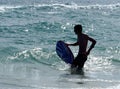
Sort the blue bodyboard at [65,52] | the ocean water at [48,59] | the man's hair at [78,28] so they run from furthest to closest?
the blue bodyboard at [65,52]
the man's hair at [78,28]
the ocean water at [48,59]

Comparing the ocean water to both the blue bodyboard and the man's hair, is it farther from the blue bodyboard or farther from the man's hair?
the man's hair

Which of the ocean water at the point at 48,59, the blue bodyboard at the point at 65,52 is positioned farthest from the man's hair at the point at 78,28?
the ocean water at the point at 48,59

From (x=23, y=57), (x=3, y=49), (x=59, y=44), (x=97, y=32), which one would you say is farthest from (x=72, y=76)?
(x=97, y=32)

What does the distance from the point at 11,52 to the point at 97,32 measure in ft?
30.0

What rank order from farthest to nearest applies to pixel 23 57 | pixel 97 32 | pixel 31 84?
pixel 97 32, pixel 23 57, pixel 31 84

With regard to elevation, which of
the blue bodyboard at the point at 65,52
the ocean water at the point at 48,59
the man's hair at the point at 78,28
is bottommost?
the ocean water at the point at 48,59

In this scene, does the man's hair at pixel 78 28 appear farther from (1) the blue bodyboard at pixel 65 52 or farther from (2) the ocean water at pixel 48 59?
(2) the ocean water at pixel 48 59

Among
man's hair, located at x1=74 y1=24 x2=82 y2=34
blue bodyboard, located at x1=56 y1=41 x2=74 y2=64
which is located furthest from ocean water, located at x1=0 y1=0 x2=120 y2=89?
man's hair, located at x1=74 y1=24 x2=82 y2=34

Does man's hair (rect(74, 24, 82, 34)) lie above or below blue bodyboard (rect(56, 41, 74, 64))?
above

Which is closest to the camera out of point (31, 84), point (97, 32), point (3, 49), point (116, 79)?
point (31, 84)

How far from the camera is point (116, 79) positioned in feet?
36.4

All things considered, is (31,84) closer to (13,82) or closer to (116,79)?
(13,82)

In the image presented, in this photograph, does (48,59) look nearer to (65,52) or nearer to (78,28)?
(65,52)

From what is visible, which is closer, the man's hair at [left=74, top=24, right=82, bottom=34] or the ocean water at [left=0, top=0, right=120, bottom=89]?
the ocean water at [left=0, top=0, right=120, bottom=89]
